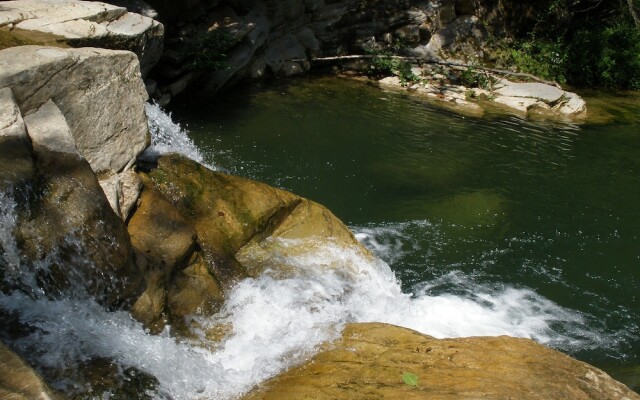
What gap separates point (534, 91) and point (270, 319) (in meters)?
11.5

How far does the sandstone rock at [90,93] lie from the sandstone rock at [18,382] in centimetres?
235

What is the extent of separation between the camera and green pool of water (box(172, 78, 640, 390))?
6852 mm

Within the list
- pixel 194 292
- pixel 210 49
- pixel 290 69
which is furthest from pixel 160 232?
pixel 290 69

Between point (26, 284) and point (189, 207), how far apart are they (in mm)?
1854

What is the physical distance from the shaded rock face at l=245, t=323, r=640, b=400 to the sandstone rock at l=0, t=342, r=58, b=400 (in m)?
1.48

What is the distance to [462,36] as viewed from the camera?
17047 millimetres

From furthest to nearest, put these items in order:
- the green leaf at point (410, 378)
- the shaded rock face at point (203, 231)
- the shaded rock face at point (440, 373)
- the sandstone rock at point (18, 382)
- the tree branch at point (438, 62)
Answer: the tree branch at point (438, 62), the shaded rock face at point (203, 231), the green leaf at point (410, 378), the shaded rock face at point (440, 373), the sandstone rock at point (18, 382)

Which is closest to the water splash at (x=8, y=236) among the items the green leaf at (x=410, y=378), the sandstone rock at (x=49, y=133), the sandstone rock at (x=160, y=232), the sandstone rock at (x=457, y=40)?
the sandstone rock at (x=49, y=133)

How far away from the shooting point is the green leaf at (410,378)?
147 inches

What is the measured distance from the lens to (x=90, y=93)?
4969mm

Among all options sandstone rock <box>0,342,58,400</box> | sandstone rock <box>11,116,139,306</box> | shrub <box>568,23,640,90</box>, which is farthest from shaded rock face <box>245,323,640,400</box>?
shrub <box>568,23,640,90</box>

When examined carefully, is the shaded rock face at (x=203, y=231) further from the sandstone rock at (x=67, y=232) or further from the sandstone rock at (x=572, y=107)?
the sandstone rock at (x=572, y=107)

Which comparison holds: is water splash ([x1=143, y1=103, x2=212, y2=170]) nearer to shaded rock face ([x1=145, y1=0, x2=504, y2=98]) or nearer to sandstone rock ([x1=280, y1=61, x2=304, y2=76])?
shaded rock face ([x1=145, y1=0, x2=504, y2=98])

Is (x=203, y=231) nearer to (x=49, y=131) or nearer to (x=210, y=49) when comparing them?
(x=49, y=131)
